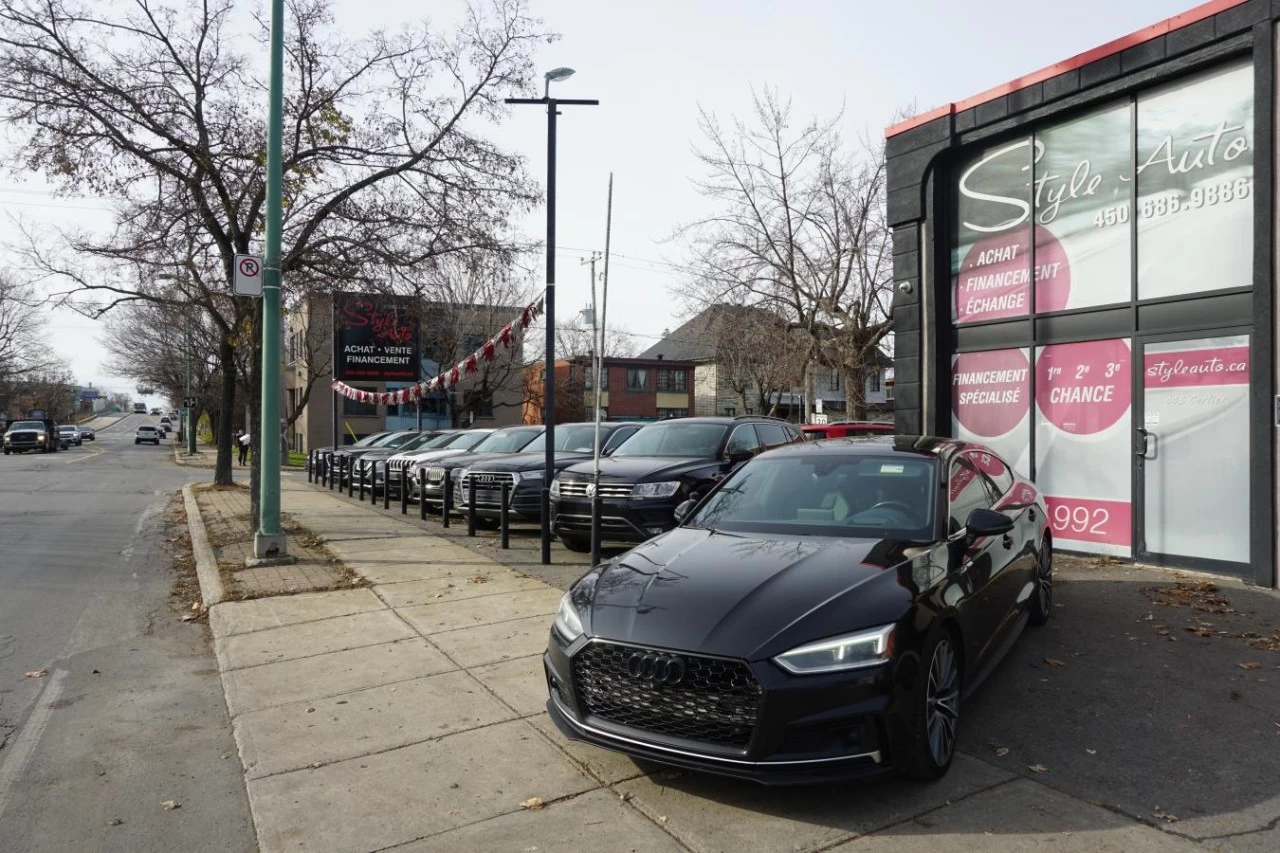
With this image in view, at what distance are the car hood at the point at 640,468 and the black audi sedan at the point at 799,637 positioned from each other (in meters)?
4.49

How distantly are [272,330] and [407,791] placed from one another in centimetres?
724

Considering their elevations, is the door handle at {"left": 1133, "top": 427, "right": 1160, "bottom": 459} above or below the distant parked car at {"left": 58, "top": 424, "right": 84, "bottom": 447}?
above

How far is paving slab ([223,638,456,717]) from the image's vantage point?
546 centimetres

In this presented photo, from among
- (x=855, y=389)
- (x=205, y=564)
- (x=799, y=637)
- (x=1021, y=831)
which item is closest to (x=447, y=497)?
(x=205, y=564)

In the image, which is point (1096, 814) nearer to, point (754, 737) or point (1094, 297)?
point (754, 737)

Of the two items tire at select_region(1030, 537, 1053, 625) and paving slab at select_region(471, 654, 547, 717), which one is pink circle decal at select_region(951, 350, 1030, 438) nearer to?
tire at select_region(1030, 537, 1053, 625)

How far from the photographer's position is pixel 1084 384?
9.55m

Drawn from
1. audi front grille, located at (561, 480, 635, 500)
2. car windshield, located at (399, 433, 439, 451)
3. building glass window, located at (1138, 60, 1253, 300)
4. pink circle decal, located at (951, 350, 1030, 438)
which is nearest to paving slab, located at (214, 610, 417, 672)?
audi front grille, located at (561, 480, 635, 500)

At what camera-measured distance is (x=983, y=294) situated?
1070 cm

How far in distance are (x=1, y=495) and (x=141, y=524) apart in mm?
7286

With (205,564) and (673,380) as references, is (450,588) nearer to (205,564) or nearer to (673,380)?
(205,564)

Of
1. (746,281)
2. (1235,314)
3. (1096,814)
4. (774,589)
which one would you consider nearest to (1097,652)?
(1096,814)

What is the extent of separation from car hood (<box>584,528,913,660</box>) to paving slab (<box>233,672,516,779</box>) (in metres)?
1.28

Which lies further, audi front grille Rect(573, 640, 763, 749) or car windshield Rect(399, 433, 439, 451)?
car windshield Rect(399, 433, 439, 451)
